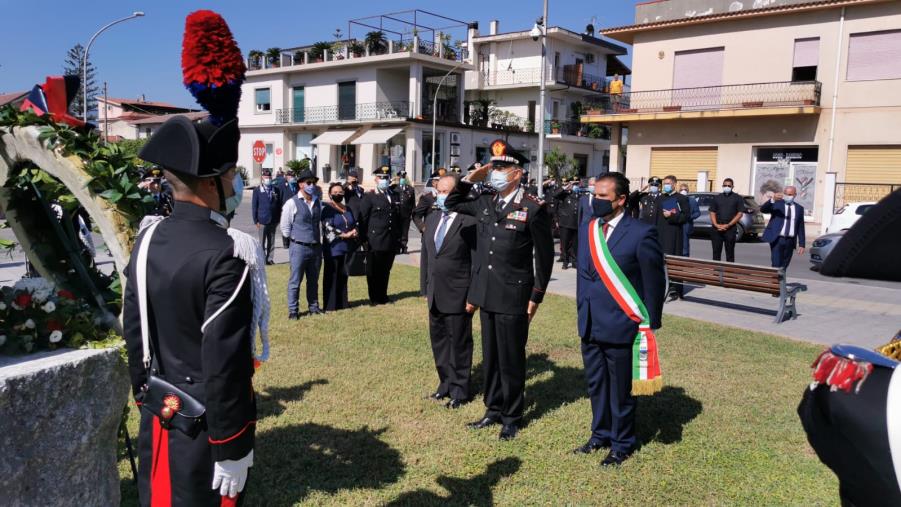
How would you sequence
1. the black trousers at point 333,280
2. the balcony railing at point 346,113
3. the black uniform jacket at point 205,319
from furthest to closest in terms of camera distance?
the balcony railing at point 346,113 < the black trousers at point 333,280 < the black uniform jacket at point 205,319

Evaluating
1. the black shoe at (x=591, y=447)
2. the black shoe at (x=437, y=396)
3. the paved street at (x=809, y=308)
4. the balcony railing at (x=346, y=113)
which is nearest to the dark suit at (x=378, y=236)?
the paved street at (x=809, y=308)

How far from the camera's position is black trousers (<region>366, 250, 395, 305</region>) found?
34.1ft

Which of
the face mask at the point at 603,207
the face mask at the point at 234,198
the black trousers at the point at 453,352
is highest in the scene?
the face mask at the point at 234,198

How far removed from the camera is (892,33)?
2430 centimetres

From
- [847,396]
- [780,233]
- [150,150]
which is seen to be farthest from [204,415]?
[780,233]

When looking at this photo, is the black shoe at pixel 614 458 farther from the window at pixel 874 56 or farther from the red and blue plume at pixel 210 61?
the window at pixel 874 56

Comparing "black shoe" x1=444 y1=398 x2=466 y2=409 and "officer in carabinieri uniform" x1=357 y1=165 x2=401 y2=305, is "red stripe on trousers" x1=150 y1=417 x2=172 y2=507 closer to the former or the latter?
"black shoe" x1=444 y1=398 x2=466 y2=409

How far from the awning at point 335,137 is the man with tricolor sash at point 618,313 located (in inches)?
1488

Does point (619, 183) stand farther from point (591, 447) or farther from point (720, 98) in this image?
point (720, 98)

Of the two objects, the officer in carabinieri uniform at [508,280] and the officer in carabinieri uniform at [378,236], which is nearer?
the officer in carabinieri uniform at [508,280]

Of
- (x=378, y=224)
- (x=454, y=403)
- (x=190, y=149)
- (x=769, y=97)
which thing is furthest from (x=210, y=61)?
(x=769, y=97)

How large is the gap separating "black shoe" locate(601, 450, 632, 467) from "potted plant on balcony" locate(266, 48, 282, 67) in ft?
149

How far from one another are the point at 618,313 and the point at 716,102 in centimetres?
2602

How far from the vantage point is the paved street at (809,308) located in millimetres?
9227
